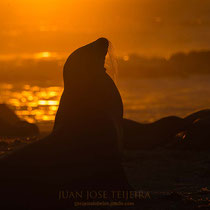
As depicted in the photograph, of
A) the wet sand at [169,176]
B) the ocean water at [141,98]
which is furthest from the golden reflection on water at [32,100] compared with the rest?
the wet sand at [169,176]

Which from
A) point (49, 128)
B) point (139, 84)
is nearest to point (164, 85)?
point (139, 84)

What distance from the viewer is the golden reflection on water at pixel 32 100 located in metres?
26.0

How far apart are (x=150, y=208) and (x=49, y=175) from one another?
1.24 m

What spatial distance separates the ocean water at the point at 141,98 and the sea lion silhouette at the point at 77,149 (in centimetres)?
1320

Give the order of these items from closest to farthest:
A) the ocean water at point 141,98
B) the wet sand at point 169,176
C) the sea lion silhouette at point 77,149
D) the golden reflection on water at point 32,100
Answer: the sea lion silhouette at point 77,149 → the wet sand at point 169,176 → the ocean water at point 141,98 → the golden reflection on water at point 32,100

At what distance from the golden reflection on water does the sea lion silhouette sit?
597 inches

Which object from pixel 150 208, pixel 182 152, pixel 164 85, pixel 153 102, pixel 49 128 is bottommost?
pixel 150 208

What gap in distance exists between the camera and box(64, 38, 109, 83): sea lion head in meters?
9.41

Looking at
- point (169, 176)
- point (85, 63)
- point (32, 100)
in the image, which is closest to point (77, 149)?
point (85, 63)

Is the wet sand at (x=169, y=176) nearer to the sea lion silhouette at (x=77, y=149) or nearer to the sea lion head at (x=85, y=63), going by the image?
the sea lion silhouette at (x=77, y=149)

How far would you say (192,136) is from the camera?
588 inches

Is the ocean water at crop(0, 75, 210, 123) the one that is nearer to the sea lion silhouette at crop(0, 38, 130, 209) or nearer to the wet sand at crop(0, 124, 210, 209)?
the wet sand at crop(0, 124, 210, 209)

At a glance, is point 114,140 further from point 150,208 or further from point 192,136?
point 192,136

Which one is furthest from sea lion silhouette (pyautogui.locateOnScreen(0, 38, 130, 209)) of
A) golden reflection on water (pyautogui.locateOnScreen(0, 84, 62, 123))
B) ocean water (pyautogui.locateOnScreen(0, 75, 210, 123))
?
golden reflection on water (pyautogui.locateOnScreen(0, 84, 62, 123))
